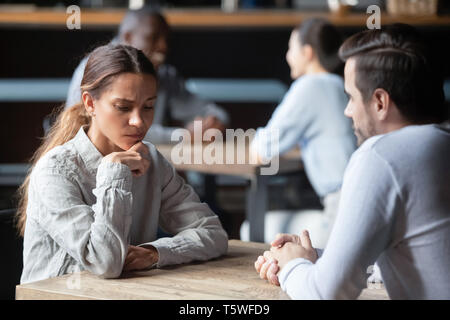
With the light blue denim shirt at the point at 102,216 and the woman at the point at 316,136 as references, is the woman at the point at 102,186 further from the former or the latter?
the woman at the point at 316,136

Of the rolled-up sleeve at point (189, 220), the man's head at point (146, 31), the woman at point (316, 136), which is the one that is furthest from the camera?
the man's head at point (146, 31)

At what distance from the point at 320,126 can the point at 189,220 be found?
140 centimetres

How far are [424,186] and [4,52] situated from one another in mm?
4132

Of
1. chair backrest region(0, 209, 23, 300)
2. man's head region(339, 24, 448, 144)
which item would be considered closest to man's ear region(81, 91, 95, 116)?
chair backrest region(0, 209, 23, 300)

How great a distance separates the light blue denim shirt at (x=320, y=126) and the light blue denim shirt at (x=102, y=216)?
4.38 ft

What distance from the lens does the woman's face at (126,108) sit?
54.7 inches

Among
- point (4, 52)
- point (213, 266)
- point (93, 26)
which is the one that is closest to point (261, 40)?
point (93, 26)

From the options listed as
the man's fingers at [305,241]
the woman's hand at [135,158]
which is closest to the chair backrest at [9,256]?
the woman's hand at [135,158]

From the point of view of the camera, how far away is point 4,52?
4.86 m

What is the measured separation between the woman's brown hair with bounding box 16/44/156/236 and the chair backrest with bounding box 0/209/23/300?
5.6 inches

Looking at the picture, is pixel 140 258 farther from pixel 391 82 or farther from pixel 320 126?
pixel 320 126

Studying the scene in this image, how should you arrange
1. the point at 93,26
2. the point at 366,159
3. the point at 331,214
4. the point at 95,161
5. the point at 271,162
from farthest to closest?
the point at 93,26 < the point at 271,162 < the point at 331,214 < the point at 95,161 < the point at 366,159

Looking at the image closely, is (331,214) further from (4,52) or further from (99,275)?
(4,52)

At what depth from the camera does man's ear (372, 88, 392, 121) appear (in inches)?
46.6
